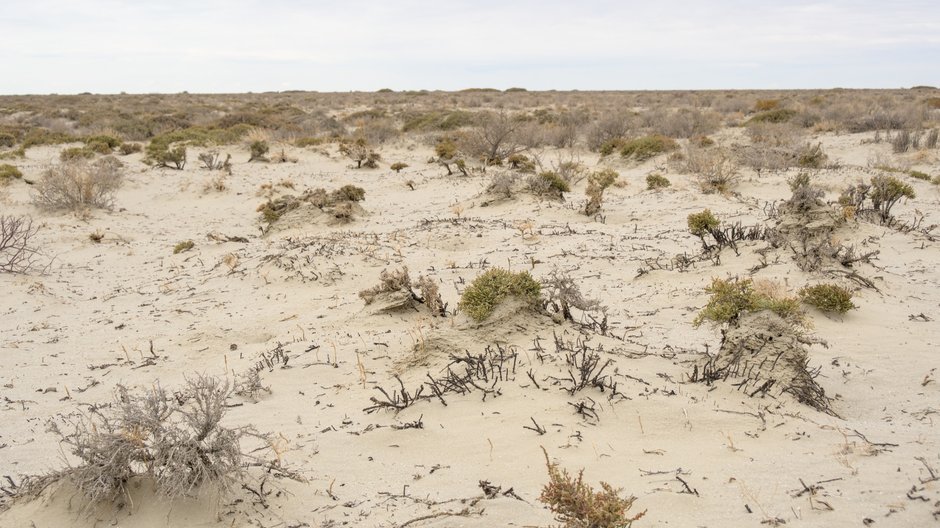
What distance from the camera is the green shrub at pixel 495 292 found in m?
5.05

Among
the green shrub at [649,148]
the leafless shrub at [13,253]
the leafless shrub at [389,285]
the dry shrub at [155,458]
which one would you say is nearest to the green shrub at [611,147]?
the green shrub at [649,148]

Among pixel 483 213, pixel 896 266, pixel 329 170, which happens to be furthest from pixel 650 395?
pixel 329 170

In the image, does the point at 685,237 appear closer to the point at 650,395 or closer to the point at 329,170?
the point at 650,395

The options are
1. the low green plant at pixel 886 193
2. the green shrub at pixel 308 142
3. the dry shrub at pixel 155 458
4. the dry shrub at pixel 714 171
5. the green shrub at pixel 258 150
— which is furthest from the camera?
the green shrub at pixel 308 142

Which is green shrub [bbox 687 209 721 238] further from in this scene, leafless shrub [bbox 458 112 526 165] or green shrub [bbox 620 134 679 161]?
leafless shrub [bbox 458 112 526 165]

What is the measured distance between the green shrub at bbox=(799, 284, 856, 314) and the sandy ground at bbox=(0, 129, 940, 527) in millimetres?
166

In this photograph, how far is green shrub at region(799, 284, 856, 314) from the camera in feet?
18.7

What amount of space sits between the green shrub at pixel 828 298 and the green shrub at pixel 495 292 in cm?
262

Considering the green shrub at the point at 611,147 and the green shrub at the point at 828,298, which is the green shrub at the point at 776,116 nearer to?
Result: the green shrub at the point at 611,147

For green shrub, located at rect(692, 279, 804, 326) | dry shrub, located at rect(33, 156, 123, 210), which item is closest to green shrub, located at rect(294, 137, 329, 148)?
dry shrub, located at rect(33, 156, 123, 210)

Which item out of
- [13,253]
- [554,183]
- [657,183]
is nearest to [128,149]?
[13,253]

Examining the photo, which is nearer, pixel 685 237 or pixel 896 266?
pixel 896 266

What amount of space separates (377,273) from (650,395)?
4.47 m

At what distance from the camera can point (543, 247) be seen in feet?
28.5
